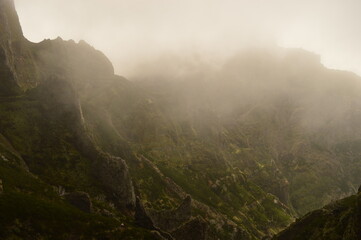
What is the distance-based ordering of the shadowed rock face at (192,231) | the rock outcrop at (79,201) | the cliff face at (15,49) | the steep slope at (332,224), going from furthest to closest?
1. the cliff face at (15,49)
2. the shadowed rock face at (192,231)
3. the steep slope at (332,224)
4. the rock outcrop at (79,201)

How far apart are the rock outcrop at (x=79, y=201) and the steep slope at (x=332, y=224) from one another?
65.9 meters

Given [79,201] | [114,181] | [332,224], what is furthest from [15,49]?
[332,224]

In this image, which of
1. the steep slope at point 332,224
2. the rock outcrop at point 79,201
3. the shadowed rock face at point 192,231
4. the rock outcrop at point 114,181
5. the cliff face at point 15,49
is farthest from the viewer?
the cliff face at point 15,49

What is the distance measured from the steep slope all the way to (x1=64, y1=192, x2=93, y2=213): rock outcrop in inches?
2593

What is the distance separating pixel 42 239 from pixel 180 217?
76771 millimetres

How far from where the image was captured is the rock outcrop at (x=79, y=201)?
88.1 metres

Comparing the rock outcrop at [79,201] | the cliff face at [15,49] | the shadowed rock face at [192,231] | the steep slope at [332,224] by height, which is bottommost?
the shadowed rock face at [192,231]

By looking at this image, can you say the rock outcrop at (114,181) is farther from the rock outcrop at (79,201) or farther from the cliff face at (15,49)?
the cliff face at (15,49)

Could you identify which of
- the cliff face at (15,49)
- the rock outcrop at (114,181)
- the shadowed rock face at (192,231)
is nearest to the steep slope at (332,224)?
the shadowed rock face at (192,231)

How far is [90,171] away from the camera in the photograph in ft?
372

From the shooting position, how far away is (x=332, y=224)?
105 m

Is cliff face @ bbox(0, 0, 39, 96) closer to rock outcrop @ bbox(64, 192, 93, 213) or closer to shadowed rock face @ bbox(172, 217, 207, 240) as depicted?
rock outcrop @ bbox(64, 192, 93, 213)

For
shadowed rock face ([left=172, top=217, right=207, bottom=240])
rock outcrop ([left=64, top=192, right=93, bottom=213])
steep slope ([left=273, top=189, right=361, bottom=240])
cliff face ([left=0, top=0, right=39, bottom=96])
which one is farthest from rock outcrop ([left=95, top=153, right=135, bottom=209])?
cliff face ([left=0, top=0, right=39, bottom=96])

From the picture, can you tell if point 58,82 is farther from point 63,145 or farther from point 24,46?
point 24,46
